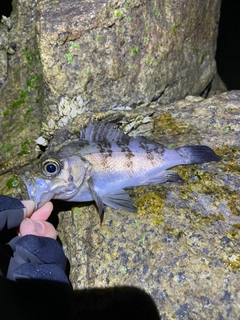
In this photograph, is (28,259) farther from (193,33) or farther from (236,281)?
(193,33)

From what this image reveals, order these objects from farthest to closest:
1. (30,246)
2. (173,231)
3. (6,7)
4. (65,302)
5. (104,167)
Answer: (6,7) < (104,167) < (173,231) < (30,246) < (65,302)

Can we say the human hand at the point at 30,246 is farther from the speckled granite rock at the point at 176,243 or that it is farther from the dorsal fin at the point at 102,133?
the dorsal fin at the point at 102,133

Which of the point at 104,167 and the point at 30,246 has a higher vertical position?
the point at 104,167

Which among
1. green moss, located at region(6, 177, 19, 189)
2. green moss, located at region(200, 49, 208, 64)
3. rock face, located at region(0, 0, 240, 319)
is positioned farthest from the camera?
green moss, located at region(200, 49, 208, 64)

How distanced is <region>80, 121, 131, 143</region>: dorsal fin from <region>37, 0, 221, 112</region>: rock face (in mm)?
819

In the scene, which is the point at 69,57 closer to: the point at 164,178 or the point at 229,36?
the point at 164,178

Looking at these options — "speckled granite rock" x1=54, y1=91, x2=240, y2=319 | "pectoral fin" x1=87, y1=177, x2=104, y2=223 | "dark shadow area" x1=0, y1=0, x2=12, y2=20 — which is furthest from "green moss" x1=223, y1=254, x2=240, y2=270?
"dark shadow area" x1=0, y1=0, x2=12, y2=20

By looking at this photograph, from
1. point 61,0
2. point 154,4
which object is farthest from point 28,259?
point 154,4

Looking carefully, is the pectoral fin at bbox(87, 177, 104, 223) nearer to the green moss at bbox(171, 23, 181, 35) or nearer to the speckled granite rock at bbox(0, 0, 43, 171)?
the speckled granite rock at bbox(0, 0, 43, 171)

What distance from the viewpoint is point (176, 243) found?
333 centimetres

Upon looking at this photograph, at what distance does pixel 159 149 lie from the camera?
398 centimetres

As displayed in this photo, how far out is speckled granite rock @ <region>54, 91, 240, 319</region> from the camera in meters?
3.10

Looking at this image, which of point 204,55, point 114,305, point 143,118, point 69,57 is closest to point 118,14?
point 69,57

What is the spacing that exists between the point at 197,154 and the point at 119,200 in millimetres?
997
